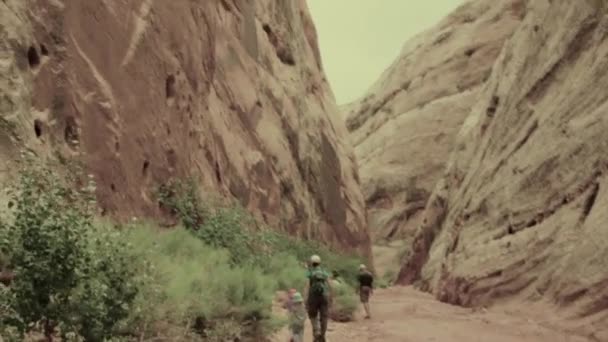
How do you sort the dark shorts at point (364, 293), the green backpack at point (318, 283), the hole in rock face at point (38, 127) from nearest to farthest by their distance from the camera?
the hole in rock face at point (38, 127), the green backpack at point (318, 283), the dark shorts at point (364, 293)

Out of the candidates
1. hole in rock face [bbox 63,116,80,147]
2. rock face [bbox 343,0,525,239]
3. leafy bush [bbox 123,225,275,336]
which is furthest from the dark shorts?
rock face [bbox 343,0,525,239]

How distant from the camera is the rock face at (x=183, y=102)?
1239 centimetres

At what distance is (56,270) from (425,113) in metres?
51.2

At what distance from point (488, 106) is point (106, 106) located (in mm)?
19733

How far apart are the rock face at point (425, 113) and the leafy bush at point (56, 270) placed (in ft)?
150

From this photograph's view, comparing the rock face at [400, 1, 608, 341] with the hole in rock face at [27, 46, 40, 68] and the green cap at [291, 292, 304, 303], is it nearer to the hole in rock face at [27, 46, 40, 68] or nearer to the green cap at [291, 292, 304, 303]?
the green cap at [291, 292, 304, 303]

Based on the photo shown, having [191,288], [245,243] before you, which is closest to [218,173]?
[245,243]

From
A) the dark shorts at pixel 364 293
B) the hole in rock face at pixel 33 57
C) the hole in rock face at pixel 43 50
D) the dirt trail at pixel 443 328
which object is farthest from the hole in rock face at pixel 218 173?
the hole in rock face at pixel 33 57

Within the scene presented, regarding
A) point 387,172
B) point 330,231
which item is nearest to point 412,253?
point 330,231

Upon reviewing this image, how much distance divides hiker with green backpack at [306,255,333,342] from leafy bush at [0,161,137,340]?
4532 mm

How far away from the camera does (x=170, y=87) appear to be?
1723cm

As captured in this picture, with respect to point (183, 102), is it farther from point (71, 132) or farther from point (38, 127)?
point (38, 127)

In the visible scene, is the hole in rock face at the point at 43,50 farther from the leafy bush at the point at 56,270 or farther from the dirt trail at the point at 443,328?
the dirt trail at the point at 443,328

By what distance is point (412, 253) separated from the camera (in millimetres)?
39844
